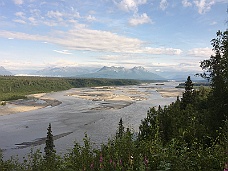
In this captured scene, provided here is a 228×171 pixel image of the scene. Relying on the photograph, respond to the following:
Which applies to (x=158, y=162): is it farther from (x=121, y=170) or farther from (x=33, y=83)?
(x=33, y=83)

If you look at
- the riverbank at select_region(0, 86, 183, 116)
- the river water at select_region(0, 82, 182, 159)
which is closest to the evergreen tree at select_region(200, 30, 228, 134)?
the river water at select_region(0, 82, 182, 159)

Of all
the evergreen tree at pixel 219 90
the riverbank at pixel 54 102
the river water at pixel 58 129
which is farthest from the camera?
the riverbank at pixel 54 102

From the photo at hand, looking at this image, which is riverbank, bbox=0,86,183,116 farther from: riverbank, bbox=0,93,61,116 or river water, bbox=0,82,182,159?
river water, bbox=0,82,182,159

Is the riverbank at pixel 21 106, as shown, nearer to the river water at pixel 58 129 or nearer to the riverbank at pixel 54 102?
the riverbank at pixel 54 102

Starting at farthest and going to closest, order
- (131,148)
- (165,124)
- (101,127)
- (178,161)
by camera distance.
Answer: (101,127) → (165,124) → (131,148) → (178,161)

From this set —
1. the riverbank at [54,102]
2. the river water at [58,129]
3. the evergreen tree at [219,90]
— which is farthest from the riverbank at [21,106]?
the evergreen tree at [219,90]

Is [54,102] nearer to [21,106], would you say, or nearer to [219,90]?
[21,106]

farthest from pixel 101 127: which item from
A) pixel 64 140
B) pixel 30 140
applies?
pixel 30 140

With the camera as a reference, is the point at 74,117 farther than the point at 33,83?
No

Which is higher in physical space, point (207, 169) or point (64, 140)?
point (207, 169)

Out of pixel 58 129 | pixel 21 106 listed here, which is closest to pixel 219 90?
pixel 58 129

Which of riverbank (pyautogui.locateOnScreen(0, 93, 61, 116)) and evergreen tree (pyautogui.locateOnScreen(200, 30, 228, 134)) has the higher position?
evergreen tree (pyautogui.locateOnScreen(200, 30, 228, 134))

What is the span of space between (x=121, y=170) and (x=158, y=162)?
98cm

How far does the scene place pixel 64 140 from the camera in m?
41.5
